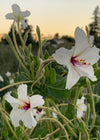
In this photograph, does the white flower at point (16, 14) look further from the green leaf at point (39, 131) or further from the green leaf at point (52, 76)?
the green leaf at point (39, 131)

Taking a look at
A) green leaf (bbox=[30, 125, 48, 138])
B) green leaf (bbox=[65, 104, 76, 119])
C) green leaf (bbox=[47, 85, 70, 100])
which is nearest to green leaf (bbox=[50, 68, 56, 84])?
green leaf (bbox=[47, 85, 70, 100])

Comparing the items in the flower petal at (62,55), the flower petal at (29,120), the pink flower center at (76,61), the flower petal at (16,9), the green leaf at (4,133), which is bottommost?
the green leaf at (4,133)

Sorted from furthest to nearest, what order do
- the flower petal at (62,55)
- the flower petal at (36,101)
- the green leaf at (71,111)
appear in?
the green leaf at (71,111) < the flower petal at (36,101) < the flower petal at (62,55)

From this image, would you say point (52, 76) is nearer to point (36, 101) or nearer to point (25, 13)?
point (36, 101)

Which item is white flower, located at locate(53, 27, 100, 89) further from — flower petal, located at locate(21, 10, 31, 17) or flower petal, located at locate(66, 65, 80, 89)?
flower petal, located at locate(21, 10, 31, 17)

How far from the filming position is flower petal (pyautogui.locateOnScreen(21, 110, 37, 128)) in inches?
21.7

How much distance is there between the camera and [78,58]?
473 mm

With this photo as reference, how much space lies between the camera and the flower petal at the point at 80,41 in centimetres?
44

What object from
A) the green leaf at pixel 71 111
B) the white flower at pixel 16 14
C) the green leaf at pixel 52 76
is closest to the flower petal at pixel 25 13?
the white flower at pixel 16 14

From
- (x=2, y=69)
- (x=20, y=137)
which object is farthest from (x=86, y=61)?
(x=2, y=69)

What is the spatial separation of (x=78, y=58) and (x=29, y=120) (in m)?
0.19

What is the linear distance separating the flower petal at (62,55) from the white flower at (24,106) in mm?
137

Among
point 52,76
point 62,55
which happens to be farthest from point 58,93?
point 62,55

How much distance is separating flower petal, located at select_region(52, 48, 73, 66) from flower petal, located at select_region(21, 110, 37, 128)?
177 mm
